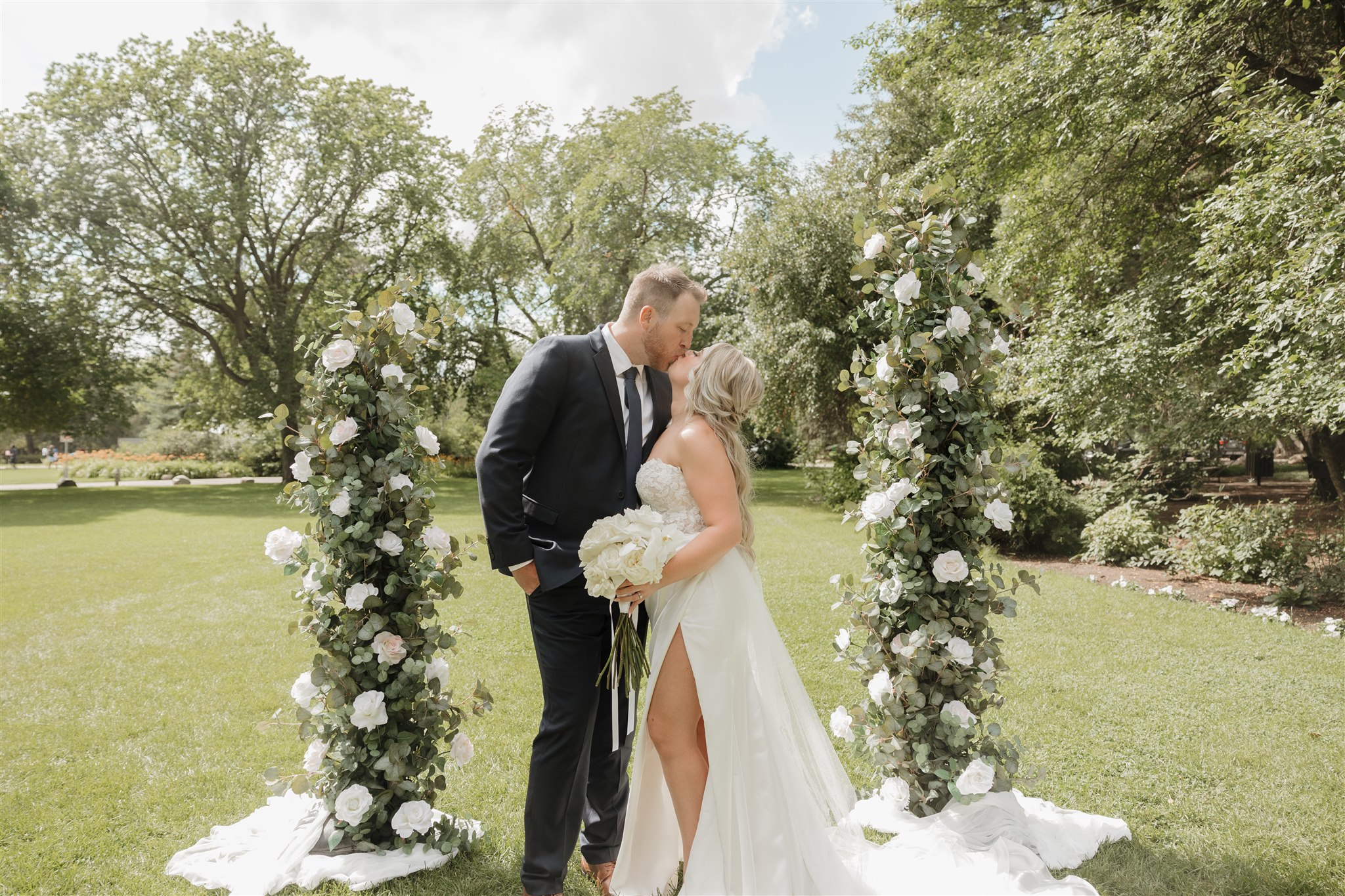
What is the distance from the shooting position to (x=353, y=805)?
3.34 m

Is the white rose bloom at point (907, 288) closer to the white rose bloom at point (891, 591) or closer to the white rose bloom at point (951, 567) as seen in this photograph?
the white rose bloom at point (951, 567)

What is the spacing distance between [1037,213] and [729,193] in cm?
1865

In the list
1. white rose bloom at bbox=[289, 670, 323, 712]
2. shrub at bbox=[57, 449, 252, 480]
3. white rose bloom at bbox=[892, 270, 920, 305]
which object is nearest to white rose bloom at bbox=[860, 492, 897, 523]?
white rose bloom at bbox=[892, 270, 920, 305]

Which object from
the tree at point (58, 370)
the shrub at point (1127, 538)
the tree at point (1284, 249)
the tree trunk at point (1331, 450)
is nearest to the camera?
the tree at point (1284, 249)

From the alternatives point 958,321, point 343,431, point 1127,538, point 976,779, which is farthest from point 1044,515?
point 343,431

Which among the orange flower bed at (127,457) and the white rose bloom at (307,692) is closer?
the white rose bloom at (307,692)

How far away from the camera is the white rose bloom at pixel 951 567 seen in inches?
139

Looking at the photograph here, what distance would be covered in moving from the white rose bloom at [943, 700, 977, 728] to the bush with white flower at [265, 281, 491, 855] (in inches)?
90.7

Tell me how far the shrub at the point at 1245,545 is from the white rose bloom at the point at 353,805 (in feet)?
36.5

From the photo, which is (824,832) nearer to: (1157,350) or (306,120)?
(1157,350)

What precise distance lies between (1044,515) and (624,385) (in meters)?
11.9

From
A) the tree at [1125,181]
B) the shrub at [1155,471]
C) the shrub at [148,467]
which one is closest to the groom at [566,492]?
the tree at [1125,181]

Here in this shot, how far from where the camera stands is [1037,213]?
38.2 ft

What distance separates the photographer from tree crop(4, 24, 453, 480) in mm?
24266
